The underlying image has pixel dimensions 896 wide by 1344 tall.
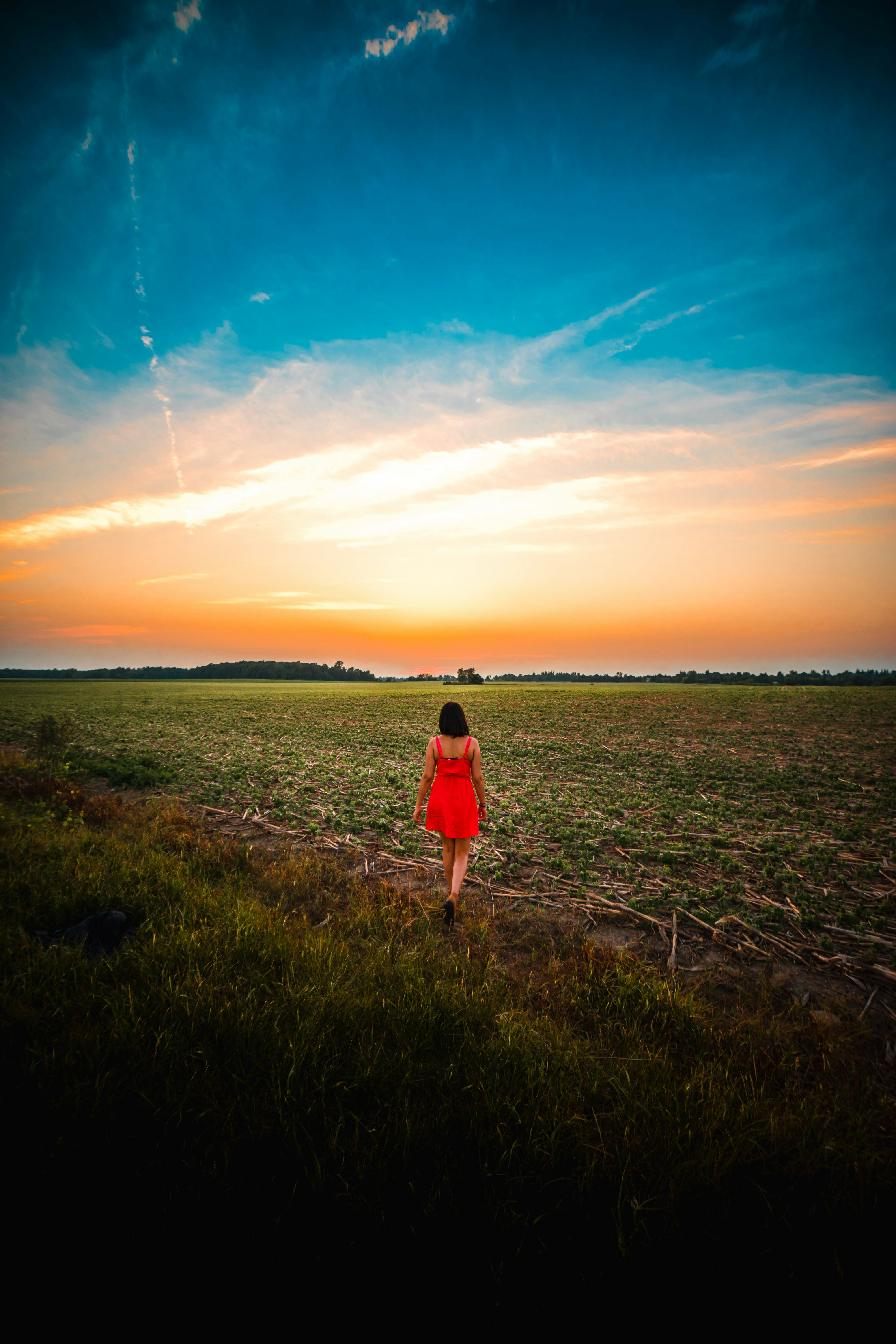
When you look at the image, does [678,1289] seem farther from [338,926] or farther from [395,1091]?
[338,926]

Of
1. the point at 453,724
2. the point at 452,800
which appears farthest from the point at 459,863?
the point at 453,724

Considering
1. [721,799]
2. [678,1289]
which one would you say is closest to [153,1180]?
[678,1289]

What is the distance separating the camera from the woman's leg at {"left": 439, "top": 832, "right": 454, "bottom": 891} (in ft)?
22.4

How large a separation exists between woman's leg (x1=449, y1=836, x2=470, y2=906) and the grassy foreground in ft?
3.88

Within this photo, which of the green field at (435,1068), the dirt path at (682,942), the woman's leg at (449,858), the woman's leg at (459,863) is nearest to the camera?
the green field at (435,1068)

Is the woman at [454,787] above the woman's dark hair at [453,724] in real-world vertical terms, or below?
below

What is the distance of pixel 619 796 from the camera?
550 inches

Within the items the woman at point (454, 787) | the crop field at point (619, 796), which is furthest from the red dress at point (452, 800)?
the crop field at point (619, 796)

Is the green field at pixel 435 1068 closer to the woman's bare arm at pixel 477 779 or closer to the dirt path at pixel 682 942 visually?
the dirt path at pixel 682 942

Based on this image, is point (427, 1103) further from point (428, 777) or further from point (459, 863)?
point (428, 777)

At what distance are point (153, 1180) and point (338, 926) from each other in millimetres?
3444

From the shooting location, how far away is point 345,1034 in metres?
3.85

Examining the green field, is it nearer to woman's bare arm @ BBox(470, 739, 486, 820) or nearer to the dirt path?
the dirt path

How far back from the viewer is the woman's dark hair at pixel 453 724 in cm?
646
